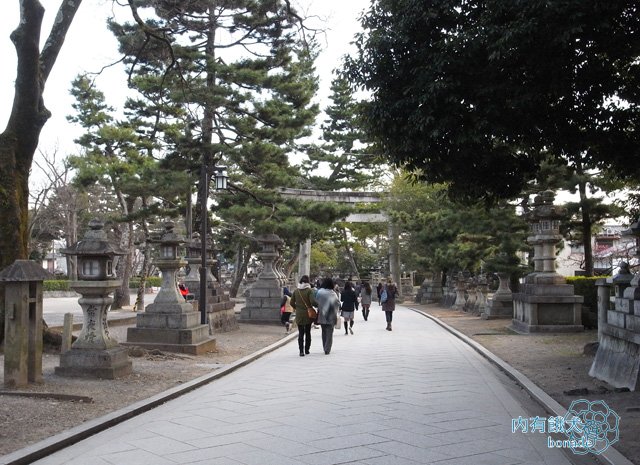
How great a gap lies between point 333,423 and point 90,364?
4572mm

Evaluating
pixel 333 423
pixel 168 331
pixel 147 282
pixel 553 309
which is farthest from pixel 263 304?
pixel 147 282

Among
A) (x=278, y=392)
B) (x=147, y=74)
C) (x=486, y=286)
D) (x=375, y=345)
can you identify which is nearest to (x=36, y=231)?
(x=147, y=74)

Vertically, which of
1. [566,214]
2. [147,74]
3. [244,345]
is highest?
[147,74]

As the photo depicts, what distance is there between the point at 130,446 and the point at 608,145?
286 inches

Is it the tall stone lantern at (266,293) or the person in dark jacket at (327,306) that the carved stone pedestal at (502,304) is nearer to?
the tall stone lantern at (266,293)

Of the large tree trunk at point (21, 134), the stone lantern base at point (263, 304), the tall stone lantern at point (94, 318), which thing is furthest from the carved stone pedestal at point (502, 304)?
the large tree trunk at point (21, 134)

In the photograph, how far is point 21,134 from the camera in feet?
35.9

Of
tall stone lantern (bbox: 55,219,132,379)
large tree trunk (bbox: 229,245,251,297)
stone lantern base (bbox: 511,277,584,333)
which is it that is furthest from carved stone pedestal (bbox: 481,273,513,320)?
large tree trunk (bbox: 229,245,251,297)

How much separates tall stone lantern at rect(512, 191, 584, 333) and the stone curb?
1019 centimetres

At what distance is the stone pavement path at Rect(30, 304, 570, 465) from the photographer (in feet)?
17.2

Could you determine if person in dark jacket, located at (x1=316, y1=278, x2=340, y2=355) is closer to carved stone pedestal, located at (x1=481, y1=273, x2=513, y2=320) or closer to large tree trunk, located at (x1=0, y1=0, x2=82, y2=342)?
large tree trunk, located at (x1=0, y1=0, x2=82, y2=342)

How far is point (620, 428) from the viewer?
5961 mm

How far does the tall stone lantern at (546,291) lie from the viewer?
55.4 ft

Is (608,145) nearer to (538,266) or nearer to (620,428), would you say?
(620,428)
